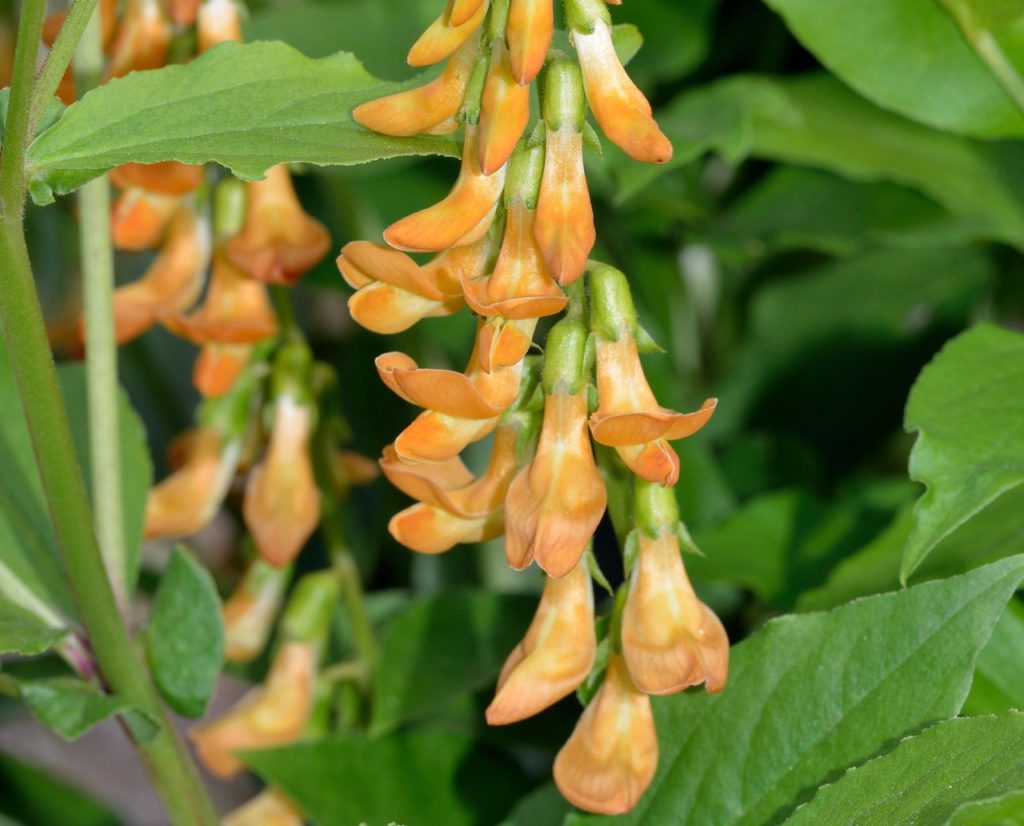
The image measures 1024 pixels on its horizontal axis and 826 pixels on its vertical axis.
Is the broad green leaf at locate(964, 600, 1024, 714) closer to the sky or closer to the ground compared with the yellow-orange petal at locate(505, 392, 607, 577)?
closer to the ground

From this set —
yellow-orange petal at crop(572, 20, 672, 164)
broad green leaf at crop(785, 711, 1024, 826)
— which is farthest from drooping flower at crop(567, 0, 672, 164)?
broad green leaf at crop(785, 711, 1024, 826)

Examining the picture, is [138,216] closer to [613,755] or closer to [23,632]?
[23,632]

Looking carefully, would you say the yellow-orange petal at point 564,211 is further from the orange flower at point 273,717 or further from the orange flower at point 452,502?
the orange flower at point 273,717

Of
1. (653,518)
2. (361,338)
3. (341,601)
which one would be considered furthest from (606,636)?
(361,338)

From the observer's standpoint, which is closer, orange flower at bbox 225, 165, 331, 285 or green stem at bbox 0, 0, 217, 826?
green stem at bbox 0, 0, 217, 826

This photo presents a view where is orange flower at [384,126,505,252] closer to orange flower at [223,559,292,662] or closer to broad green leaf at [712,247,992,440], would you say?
orange flower at [223,559,292,662]

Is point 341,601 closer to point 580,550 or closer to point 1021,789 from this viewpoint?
point 580,550

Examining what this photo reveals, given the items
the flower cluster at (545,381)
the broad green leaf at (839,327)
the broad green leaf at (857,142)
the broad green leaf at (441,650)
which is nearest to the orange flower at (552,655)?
the flower cluster at (545,381)
